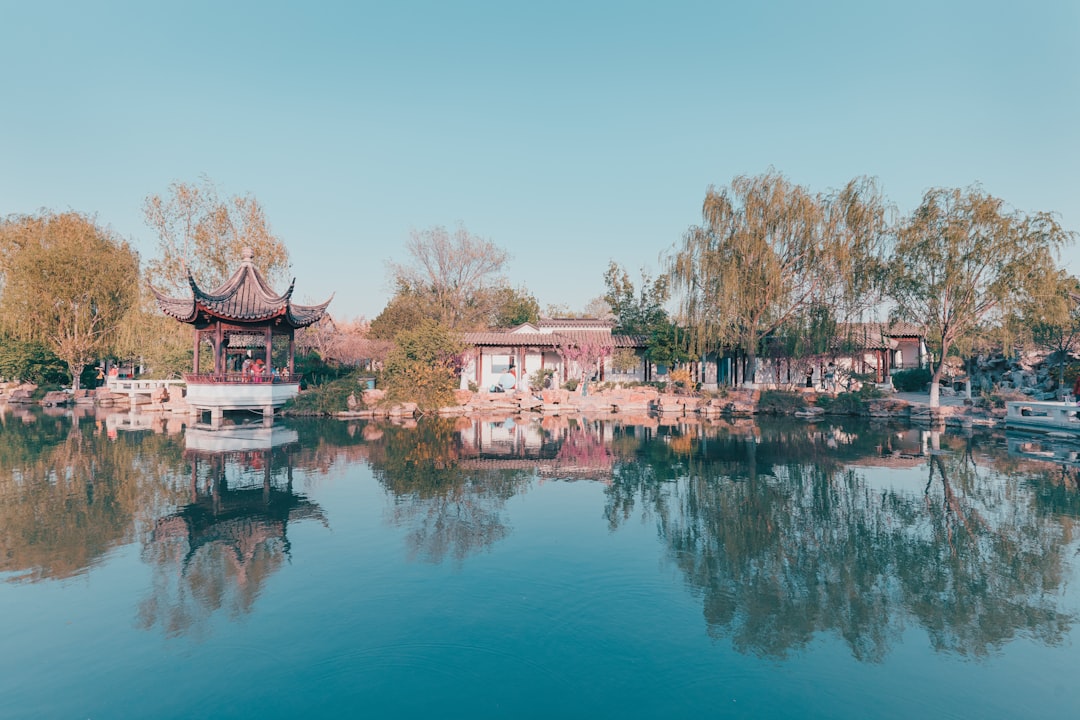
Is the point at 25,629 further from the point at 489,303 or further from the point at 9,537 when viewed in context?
the point at 489,303

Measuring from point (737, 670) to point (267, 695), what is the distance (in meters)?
3.32

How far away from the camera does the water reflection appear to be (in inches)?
203

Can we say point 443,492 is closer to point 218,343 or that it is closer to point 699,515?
point 699,515

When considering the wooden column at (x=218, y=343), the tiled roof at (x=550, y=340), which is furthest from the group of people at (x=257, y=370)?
the tiled roof at (x=550, y=340)

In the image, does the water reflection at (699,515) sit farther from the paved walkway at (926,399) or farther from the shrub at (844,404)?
the paved walkway at (926,399)

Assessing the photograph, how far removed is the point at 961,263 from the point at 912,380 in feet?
30.8

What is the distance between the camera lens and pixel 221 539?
6891 mm

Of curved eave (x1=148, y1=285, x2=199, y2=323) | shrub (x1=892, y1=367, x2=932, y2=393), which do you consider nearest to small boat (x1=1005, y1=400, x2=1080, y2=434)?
shrub (x1=892, y1=367, x2=932, y2=393)

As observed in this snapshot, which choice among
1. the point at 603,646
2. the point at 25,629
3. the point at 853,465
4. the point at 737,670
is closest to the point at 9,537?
the point at 25,629

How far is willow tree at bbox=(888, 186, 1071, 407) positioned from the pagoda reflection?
2083 cm

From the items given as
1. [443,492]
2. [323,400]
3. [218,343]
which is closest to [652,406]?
[323,400]

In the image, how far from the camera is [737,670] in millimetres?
4184

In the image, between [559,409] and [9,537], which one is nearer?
[9,537]

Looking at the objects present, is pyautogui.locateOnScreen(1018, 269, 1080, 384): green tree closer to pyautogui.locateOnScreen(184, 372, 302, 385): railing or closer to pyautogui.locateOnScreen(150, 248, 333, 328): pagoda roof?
pyautogui.locateOnScreen(150, 248, 333, 328): pagoda roof
